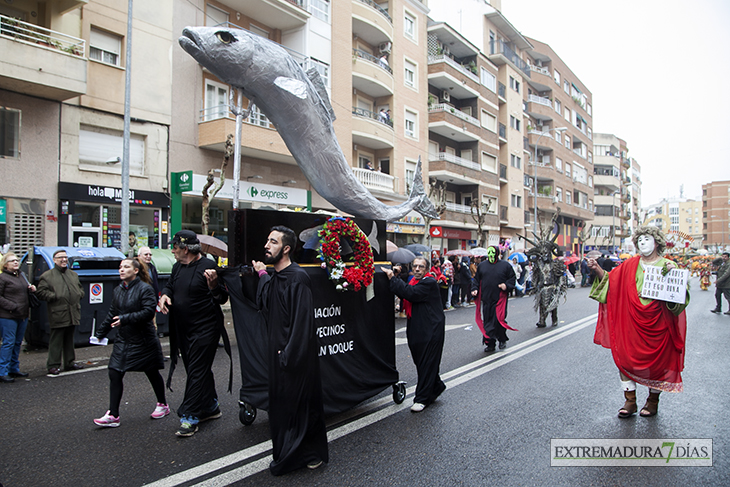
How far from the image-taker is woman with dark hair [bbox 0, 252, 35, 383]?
6.56 m

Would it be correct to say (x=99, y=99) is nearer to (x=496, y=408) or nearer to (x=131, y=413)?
(x=131, y=413)

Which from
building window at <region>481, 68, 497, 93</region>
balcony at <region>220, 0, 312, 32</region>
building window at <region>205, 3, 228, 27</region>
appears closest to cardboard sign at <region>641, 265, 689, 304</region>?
building window at <region>205, 3, 228, 27</region>

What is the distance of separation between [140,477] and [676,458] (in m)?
4.29

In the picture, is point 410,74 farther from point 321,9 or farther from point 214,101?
point 214,101

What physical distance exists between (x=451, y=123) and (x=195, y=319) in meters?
28.9

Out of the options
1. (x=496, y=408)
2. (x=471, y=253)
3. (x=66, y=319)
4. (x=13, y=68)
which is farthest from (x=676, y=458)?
(x=471, y=253)

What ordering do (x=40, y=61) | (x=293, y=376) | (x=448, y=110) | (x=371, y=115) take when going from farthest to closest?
1. (x=448, y=110)
2. (x=371, y=115)
3. (x=40, y=61)
4. (x=293, y=376)

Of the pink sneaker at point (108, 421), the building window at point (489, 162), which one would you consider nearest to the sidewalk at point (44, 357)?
the pink sneaker at point (108, 421)

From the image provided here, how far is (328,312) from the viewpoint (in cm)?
477

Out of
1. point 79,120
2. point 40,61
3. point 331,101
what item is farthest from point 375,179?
point 40,61

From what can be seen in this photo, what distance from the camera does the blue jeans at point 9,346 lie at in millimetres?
6527

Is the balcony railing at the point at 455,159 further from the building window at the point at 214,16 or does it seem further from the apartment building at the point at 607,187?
the apartment building at the point at 607,187

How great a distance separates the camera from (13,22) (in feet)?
41.7

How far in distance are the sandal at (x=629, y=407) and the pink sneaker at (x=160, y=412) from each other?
470cm
